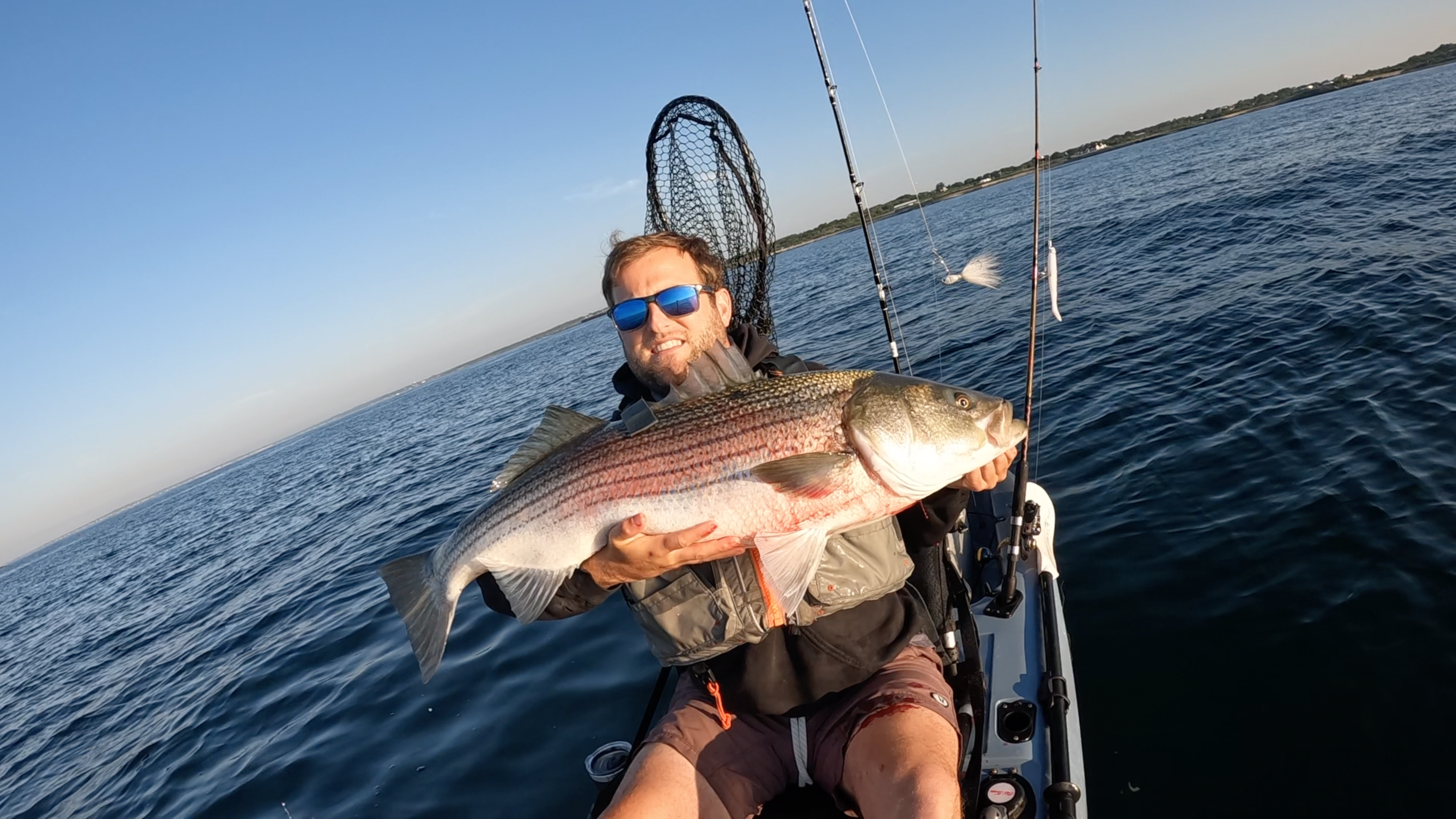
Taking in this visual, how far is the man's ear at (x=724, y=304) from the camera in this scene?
4.66 meters

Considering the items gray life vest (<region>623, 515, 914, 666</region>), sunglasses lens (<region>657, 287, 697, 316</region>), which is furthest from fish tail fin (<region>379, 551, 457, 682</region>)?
sunglasses lens (<region>657, 287, 697, 316</region>)

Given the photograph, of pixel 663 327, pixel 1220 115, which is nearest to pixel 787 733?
pixel 663 327

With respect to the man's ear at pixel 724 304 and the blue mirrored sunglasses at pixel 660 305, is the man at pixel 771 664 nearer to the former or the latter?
the blue mirrored sunglasses at pixel 660 305

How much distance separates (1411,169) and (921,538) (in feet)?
86.0

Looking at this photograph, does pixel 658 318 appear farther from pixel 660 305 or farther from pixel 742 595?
pixel 742 595

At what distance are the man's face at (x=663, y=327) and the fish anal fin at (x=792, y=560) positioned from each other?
1.42 meters

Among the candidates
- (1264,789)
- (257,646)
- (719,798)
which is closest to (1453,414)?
(1264,789)

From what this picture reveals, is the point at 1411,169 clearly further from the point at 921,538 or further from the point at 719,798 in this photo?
the point at 719,798

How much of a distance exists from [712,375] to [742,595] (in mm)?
1218

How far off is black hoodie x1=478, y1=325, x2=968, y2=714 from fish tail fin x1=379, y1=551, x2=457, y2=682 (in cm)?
34

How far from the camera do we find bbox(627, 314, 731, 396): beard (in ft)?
14.0

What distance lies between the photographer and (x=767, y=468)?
3.19m

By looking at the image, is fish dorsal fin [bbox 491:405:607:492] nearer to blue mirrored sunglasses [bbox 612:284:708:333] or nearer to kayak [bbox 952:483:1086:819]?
blue mirrored sunglasses [bbox 612:284:708:333]

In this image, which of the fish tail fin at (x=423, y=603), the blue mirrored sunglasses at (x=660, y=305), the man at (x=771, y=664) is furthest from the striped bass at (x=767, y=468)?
the blue mirrored sunglasses at (x=660, y=305)
